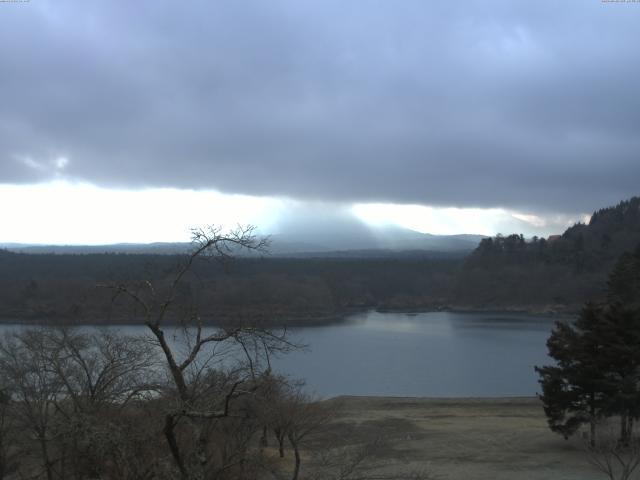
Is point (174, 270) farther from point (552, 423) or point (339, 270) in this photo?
point (339, 270)

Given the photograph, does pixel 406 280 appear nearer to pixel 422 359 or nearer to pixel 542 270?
pixel 542 270

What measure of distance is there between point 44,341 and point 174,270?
8736 millimetres

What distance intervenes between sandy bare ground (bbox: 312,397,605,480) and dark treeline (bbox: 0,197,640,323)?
27792mm

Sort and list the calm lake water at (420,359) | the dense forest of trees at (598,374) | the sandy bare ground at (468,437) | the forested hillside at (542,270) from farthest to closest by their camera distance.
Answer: the forested hillside at (542,270) → the calm lake water at (420,359) → the dense forest of trees at (598,374) → the sandy bare ground at (468,437)

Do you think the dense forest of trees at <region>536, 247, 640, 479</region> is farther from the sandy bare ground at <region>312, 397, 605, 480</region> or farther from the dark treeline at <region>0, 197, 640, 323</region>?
the dark treeline at <region>0, 197, 640, 323</region>

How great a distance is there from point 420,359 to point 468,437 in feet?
62.1

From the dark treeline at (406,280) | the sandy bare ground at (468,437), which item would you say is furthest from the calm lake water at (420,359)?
the dark treeline at (406,280)

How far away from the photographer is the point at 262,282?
65.4 meters

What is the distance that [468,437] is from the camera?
683 inches

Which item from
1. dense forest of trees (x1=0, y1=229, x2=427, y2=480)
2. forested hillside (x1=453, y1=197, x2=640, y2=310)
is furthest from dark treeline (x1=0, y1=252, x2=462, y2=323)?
dense forest of trees (x1=0, y1=229, x2=427, y2=480)

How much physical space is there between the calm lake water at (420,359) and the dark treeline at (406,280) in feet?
33.1

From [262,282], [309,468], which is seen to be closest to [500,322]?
[262,282]

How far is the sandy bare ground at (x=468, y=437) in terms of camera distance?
13.5 metres

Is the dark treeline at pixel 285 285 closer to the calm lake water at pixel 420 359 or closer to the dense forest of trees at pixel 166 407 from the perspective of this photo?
the calm lake water at pixel 420 359
